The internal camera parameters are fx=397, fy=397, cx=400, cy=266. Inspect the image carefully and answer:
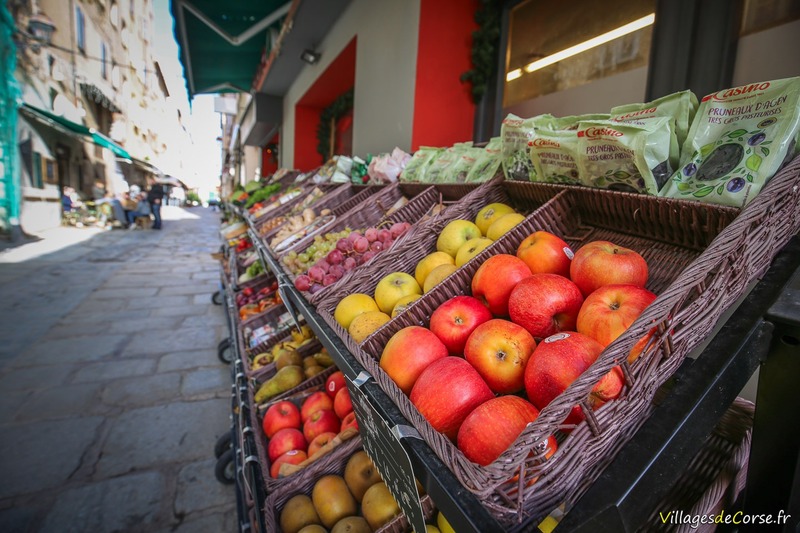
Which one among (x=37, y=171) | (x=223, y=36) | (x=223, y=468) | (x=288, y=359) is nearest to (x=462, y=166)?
(x=288, y=359)

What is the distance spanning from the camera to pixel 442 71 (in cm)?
338

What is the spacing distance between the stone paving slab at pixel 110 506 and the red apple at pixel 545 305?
210cm

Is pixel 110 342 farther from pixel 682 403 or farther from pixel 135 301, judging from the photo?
pixel 682 403

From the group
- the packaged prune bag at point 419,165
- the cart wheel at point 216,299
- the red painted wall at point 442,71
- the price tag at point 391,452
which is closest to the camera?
the price tag at point 391,452

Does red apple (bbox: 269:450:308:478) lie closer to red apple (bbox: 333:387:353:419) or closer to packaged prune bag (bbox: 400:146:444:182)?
red apple (bbox: 333:387:353:419)

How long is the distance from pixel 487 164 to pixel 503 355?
1323mm

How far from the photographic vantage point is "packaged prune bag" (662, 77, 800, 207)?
2.95ft

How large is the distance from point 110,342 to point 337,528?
12.6 feet

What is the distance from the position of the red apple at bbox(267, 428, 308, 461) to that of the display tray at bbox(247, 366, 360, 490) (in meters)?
0.03

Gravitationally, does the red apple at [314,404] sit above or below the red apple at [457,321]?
below

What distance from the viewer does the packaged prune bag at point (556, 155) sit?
130 cm

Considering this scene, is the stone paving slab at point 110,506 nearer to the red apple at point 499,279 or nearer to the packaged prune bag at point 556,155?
the red apple at point 499,279

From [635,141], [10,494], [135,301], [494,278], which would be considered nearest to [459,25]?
[635,141]

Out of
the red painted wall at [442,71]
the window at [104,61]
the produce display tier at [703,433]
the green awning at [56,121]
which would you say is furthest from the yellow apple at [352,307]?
the window at [104,61]
